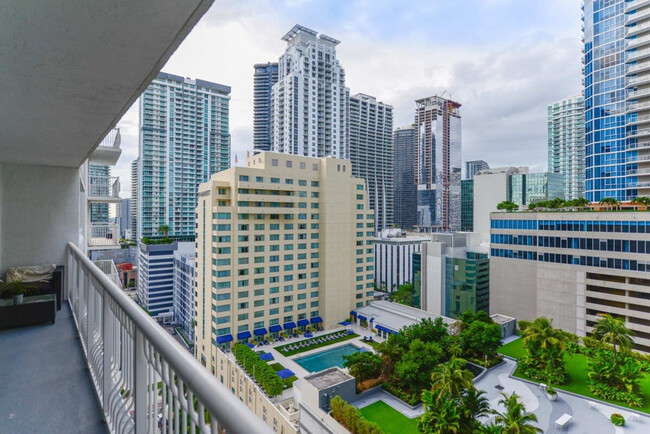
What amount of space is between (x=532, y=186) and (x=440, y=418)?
142 ft

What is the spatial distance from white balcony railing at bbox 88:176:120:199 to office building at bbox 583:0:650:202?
1268 inches

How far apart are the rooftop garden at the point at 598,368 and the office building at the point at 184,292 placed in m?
25.1

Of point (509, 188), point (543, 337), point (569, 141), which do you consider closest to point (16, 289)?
point (543, 337)

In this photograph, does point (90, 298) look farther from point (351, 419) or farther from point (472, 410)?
point (472, 410)

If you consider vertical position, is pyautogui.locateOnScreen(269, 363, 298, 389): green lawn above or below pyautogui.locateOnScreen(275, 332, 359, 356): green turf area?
above

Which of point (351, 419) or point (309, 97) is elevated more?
A: point (309, 97)

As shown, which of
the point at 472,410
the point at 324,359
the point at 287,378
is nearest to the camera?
the point at 472,410

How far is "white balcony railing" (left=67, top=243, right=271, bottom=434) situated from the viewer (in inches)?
23.0

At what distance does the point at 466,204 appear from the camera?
6097 centimetres

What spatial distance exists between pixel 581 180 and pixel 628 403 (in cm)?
5013

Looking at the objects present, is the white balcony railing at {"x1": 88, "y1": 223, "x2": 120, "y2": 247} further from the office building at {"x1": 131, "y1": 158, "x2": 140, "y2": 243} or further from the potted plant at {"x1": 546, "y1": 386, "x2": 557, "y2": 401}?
the office building at {"x1": 131, "y1": 158, "x2": 140, "y2": 243}

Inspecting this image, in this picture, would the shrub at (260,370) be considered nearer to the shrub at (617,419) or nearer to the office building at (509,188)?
the shrub at (617,419)

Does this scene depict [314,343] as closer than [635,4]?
Yes

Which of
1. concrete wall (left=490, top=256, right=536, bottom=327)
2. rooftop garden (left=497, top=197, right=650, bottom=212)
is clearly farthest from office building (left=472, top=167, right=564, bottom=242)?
concrete wall (left=490, top=256, right=536, bottom=327)
